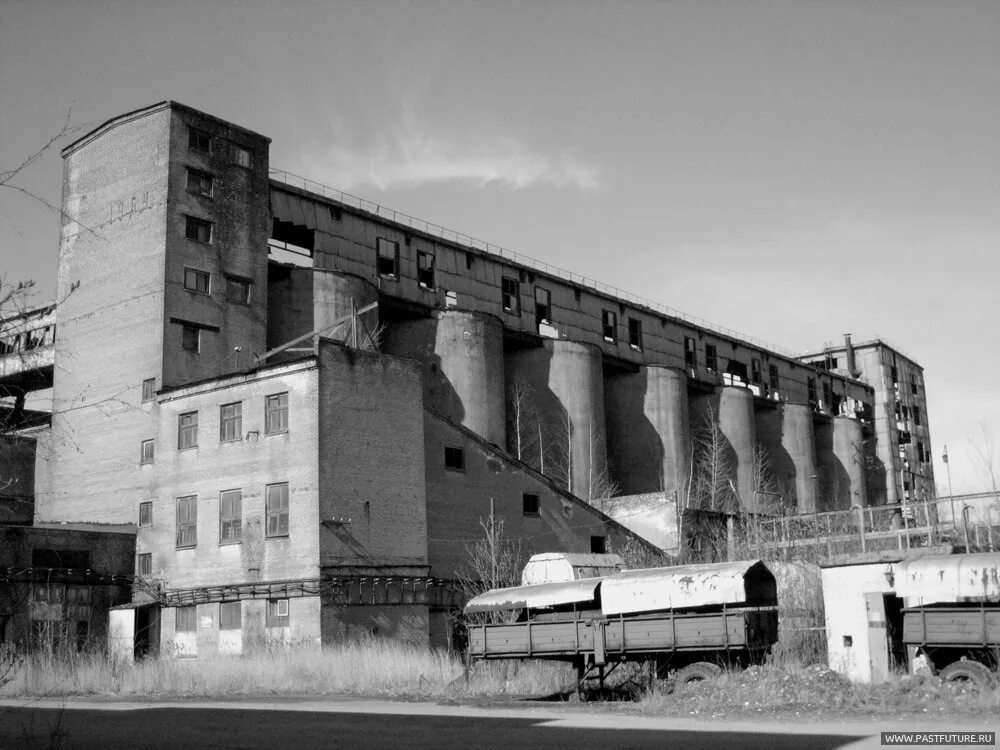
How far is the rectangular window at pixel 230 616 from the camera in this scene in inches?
1342

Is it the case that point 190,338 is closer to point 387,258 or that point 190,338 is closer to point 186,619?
point 186,619

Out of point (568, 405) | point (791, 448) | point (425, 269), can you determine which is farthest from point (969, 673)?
point (791, 448)

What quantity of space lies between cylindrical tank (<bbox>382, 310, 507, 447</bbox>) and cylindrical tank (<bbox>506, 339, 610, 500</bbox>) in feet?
13.4

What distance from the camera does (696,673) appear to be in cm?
2111

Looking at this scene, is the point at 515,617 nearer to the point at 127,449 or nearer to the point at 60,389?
the point at 127,449

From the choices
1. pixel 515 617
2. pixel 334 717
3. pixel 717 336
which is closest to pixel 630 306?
pixel 717 336

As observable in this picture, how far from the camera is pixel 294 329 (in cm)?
4631

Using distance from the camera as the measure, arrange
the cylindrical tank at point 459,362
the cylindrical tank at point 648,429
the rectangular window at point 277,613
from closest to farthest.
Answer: the rectangular window at point 277,613, the cylindrical tank at point 459,362, the cylindrical tank at point 648,429

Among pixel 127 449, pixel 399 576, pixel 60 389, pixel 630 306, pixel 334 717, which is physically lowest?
pixel 334 717

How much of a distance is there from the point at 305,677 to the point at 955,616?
574 inches

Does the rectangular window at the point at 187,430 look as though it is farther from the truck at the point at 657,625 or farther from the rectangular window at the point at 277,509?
the truck at the point at 657,625

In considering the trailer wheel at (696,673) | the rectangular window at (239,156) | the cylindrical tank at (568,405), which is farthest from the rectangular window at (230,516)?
the cylindrical tank at (568,405)

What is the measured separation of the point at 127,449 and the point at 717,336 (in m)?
42.7

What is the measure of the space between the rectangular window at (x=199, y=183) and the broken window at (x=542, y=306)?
802 inches
